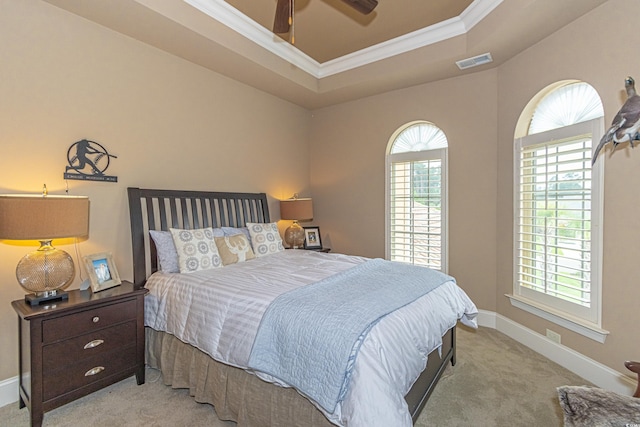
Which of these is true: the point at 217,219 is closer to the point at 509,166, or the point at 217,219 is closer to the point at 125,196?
the point at 125,196

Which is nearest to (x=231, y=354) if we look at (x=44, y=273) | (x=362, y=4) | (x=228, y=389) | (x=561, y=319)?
(x=228, y=389)

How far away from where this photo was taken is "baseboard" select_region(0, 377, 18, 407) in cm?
229

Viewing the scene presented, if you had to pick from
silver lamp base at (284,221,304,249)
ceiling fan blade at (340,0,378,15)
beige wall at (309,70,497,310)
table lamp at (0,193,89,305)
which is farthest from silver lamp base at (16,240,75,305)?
beige wall at (309,70,497,310)

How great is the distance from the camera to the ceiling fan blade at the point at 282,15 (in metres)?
2.16

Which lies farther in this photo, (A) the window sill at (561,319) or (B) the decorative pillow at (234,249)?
(B) the decorative pillow at (234,249)

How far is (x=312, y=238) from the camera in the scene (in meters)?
4.87

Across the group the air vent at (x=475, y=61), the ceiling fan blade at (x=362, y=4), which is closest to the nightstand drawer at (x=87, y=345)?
the ceiling fan blade at (x=362, y=4)

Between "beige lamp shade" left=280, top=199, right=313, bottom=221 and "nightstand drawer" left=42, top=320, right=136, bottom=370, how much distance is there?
7.88ft

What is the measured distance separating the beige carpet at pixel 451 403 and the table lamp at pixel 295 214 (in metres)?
2.30

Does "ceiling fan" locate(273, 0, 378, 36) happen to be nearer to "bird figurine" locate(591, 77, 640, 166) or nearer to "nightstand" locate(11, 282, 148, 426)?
"bird figurine" locate(591, 77, 640, 166)

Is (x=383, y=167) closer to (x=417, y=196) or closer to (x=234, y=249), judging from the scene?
(x=417, y=196)

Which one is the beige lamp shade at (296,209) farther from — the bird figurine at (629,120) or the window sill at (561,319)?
the bird figurine at (629,120)

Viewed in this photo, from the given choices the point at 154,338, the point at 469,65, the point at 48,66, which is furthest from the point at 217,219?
the point at 469,65

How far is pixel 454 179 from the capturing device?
3.93m
